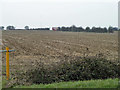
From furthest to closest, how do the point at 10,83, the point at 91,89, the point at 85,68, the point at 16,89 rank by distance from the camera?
the point at 85,68 < the point at 10,83 < the point at 16,89 < the point at 91,89

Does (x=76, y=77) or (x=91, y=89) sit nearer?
(x=91, y=89)

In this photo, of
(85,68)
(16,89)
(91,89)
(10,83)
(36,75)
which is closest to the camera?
(91,89)

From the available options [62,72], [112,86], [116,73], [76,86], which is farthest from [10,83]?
[116,73]

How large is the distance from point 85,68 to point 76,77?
0.71 meters

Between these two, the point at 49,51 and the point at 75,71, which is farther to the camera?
the point at 49,51

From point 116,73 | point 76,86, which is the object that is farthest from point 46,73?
point 116,73

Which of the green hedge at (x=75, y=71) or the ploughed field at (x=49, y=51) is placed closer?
the green hedge at (x=75, y=71)

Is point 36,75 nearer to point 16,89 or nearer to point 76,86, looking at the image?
point 16,89

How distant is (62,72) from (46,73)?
0.76 meters

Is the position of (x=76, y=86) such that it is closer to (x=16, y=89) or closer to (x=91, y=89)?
(x=91, y=89)

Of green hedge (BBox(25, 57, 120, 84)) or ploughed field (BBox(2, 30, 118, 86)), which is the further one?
ploughed field (BBox(2, 30, 118, 86))

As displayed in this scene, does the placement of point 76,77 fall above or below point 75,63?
below

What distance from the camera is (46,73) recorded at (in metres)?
8.16

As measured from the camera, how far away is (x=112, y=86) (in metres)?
5.87
